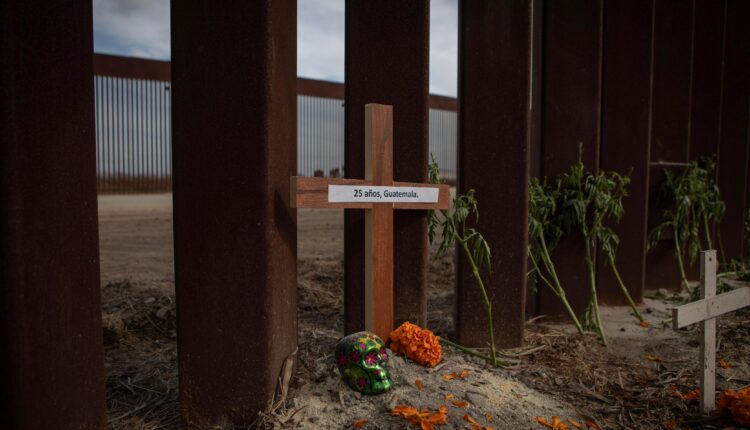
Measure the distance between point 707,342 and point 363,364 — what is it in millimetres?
1665

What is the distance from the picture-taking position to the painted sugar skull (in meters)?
2.51

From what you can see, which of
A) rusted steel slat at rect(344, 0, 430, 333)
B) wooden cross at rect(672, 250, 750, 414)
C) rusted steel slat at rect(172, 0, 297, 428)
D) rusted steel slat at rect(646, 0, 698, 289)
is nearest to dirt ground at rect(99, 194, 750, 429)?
wooden cross at rect(672, 250, 750, 414)

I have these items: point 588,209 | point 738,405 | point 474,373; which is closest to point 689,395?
point 738,405

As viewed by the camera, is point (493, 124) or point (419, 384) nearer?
point (419, 384)

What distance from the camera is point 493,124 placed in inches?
132

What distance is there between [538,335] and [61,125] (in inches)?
119

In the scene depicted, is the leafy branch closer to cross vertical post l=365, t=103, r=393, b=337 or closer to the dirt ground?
the dirt ground

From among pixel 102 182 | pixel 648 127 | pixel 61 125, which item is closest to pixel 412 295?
pixel 61 125

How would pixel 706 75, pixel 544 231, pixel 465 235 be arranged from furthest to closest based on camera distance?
pixel 706 75 → pixel 544 231 → pixel 465 235

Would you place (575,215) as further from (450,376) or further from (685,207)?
(685,207)

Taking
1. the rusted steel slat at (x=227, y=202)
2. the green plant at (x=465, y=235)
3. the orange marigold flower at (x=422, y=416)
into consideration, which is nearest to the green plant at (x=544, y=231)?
the green plant at (x=465, y=235)

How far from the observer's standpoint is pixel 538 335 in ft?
12.4

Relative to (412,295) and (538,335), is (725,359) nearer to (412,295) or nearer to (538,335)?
(538,335)

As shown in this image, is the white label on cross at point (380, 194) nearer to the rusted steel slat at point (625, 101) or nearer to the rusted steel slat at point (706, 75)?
the rusted steel slat at point (625, 101)
